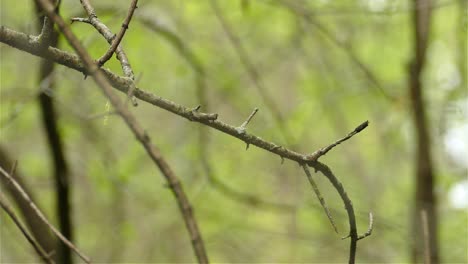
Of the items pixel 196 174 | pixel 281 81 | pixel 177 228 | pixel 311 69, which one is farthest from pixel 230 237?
pixel 281 81

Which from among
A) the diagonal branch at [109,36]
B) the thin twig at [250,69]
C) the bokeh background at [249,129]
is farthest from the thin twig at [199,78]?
the diagonal branch at [109,36]

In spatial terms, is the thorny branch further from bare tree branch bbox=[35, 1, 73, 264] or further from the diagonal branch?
bare tree branch bbox=[35, 1, 73, 264]

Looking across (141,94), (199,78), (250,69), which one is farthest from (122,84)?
(199,78)

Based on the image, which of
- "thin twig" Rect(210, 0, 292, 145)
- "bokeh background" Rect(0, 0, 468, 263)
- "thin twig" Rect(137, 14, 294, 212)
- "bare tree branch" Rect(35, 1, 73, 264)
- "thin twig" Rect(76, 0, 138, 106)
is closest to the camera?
"thin twig" Rect(76, 0, 138, 106)

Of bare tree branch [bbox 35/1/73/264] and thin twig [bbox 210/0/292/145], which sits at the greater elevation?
thin twig [bbox 210/0/292/145]

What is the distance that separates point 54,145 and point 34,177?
8.61 feet

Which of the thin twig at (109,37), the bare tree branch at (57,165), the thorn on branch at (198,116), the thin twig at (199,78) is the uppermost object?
the thin twig at (199,78)

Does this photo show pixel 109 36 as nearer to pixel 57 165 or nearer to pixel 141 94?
pixel 141 94

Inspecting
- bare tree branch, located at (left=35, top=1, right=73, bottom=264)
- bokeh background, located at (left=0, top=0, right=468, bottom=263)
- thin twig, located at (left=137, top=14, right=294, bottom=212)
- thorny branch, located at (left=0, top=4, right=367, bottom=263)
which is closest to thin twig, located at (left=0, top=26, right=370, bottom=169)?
thorny branch, located at (left=0, top=4, right=367, bottom=263)

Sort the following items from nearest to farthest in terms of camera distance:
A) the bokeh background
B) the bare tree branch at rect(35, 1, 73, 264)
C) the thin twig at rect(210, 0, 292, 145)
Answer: the bare tree branch at rect(35, 1, 73, 264)
the thin twig at rect(210, 0, 292, 145)
the bokeh background

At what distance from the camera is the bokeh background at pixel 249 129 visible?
3273 millimetres

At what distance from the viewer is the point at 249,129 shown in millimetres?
2955

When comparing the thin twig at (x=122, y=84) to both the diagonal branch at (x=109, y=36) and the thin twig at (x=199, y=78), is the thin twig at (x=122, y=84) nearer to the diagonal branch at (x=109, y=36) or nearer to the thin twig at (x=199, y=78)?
the diagonal branch at (x=109, y=36)

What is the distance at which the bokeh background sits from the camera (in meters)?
3.27
